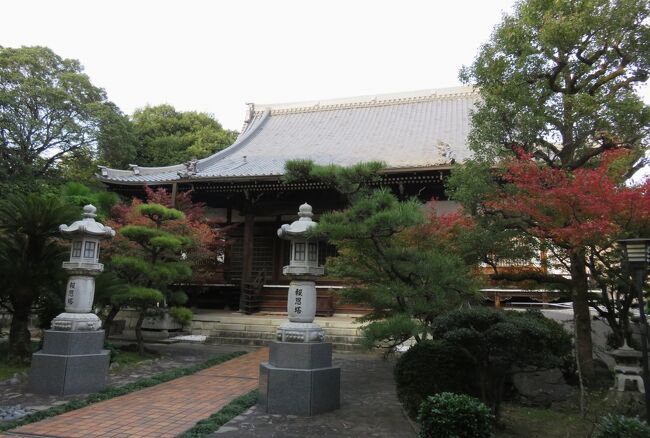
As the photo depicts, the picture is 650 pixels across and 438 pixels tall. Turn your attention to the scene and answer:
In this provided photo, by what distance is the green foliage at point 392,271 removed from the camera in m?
5.18

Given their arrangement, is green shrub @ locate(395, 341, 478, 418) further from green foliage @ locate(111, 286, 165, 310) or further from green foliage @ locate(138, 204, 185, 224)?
green foliage @ locate(138, 204, 185, 224)

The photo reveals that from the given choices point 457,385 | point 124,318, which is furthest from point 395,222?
point 124,318

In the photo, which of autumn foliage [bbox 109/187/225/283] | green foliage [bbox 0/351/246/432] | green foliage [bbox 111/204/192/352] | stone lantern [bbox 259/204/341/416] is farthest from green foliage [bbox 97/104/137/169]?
stone lantern [bbox 259/204/341/416]

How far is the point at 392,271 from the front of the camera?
5.88 m

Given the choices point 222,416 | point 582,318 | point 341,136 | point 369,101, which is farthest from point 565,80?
point 369,101

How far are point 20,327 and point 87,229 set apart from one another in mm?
2786

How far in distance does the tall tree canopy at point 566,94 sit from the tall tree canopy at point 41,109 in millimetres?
19146

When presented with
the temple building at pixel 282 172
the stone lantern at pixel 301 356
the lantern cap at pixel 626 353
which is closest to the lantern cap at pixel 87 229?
the stone lantern at pixel 301 356

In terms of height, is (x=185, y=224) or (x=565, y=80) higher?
(x=565, y=80)

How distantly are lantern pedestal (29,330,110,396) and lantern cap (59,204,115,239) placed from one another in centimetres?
143

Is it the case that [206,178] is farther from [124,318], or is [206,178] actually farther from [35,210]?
[35,210]

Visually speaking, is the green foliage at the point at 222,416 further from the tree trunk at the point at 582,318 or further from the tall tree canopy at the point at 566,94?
the tree trunk at the point at 582,318

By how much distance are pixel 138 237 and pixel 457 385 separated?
21.1ft

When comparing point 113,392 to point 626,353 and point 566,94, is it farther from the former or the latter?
point 566,94
